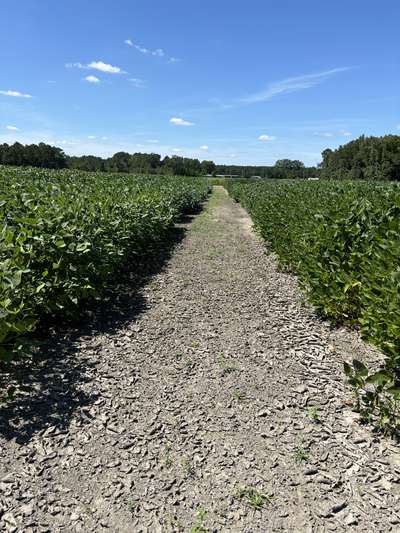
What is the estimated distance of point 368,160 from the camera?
70.3m

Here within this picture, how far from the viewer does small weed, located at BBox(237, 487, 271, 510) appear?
99.8 inches

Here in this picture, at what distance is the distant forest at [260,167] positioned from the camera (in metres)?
58.9

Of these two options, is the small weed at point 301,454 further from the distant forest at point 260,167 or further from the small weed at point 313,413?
the distant forest at point 260,167

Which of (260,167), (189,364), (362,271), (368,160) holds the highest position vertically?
(368,160)

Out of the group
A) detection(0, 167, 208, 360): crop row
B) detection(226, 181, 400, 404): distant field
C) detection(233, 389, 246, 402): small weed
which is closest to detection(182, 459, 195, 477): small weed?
detection(233, 389, 246, 402): small weed

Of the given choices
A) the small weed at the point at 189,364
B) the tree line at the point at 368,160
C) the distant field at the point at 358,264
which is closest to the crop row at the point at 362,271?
the distant field at the point at 358,264

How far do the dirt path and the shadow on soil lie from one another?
29 mm

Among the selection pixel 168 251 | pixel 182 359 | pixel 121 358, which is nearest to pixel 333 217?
pixel 182 359

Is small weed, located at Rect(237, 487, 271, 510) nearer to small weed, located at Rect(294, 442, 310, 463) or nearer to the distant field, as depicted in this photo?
small weed, located at Rect(294, 442, 310, 463)

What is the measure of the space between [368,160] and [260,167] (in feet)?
137

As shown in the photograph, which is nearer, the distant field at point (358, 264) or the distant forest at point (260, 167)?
the distant field at point (358, 264)

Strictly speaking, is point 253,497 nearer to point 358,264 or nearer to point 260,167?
point 358,264

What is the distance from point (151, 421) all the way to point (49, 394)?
3.32ft

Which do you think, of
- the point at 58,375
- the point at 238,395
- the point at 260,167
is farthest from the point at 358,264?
the point at 260,167
